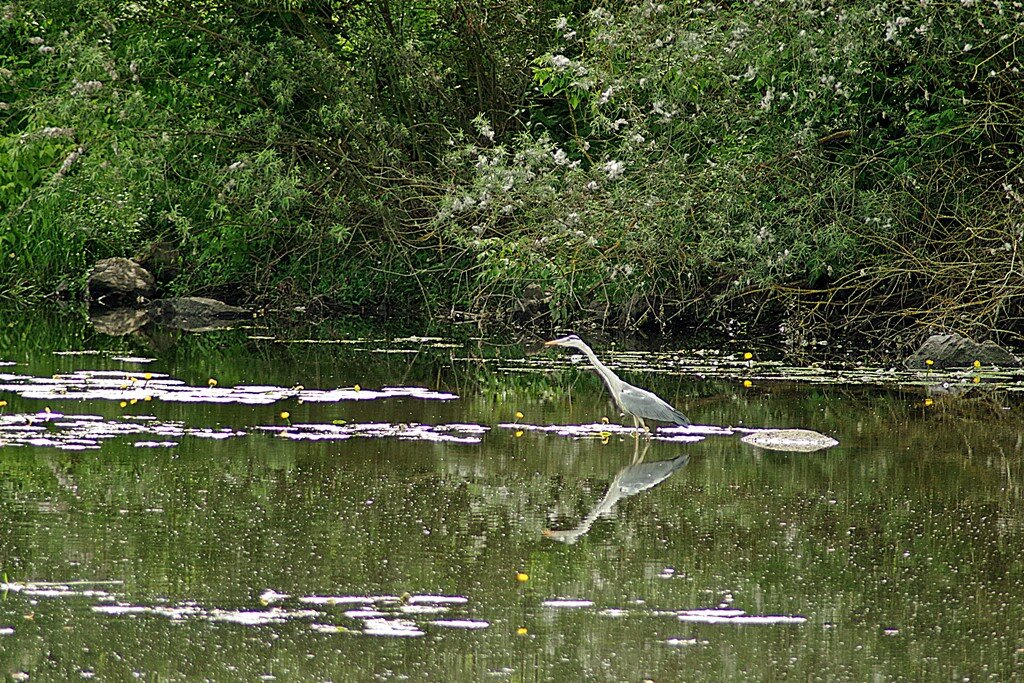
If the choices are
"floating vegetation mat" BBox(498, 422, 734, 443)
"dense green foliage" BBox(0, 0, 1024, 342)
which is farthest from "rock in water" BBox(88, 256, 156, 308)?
"floating vegetation mat" BBox(498, 422, 734, 443)

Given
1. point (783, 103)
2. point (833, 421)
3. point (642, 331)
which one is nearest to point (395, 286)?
point (642, 331)

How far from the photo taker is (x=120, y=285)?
2153cm

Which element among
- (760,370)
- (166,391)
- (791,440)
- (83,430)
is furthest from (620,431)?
(760,370)

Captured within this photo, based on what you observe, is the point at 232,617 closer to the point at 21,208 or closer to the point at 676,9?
the point at 676,9

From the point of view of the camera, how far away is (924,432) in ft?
30.6

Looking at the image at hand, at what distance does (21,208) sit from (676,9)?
34.7 ft

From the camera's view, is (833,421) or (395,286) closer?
(833,421)

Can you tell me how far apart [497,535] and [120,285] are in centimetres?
1636

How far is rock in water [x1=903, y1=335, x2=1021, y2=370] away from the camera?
13141mm

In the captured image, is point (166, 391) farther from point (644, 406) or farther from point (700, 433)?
point (700, 433)

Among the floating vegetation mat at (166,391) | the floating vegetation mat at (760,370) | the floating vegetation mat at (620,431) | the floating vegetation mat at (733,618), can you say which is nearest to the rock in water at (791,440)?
the floating vegetation mat at (620,431)

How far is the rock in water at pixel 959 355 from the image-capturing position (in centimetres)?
1314

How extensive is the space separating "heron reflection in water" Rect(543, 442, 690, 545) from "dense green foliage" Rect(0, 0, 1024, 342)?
19.8ft

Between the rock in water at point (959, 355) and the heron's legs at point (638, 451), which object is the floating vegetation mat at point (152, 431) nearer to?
the heron's legs at point (638, 451)
